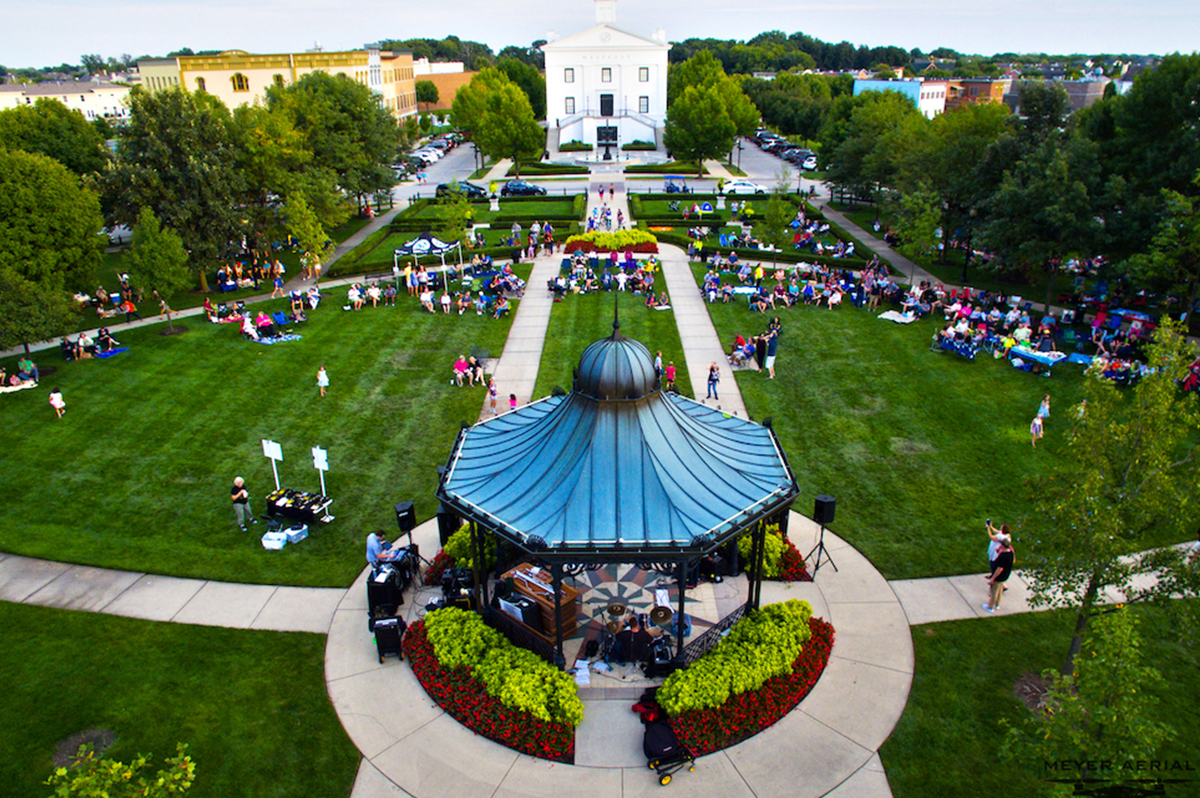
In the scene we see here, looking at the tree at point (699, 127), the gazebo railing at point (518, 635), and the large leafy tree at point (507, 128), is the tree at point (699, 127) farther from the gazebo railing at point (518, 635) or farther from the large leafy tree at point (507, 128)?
the gazebo railing at point (518, 635)

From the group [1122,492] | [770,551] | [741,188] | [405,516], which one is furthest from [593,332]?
[741,188]

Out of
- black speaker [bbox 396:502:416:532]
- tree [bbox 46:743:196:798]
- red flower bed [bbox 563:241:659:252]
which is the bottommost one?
black speaker [bbox 396:502:416:532]

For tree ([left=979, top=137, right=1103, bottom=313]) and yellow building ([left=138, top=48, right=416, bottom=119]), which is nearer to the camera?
tree ([left=979, top=137, right=1103, bottom=313])

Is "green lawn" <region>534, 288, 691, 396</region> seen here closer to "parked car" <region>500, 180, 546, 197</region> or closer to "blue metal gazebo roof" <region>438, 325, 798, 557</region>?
"blue metal gazebo roof" <region>438, 325, 798, 557</region>

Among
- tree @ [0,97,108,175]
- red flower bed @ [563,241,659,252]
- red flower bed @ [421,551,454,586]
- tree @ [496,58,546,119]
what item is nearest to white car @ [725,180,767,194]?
red flower bed @ [563,241,659,252]

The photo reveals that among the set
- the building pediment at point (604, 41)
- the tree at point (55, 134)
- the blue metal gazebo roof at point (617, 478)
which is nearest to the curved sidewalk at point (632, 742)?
the blue metal gazebo roof at point (617, 478)
